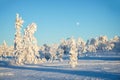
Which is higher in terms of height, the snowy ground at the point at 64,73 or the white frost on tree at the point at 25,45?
the white frost on tree at the point at 25,45

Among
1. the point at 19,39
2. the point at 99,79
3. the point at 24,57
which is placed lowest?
the point at 99,79

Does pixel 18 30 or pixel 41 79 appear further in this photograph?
pixel 18 30

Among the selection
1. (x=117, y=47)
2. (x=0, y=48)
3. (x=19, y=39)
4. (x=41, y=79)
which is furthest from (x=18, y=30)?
(x=117, y=47)

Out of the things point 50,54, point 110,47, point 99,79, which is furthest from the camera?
point 110,47

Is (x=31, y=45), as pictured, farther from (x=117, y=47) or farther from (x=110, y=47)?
(x=110, y=47)

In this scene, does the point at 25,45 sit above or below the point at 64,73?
above

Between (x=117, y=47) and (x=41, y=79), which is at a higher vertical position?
(x=117, y=47)

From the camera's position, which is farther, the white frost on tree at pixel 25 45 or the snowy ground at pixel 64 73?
the white frost on tree at pixel 25 45

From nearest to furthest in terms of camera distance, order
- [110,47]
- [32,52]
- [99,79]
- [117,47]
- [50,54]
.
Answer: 1. [99,79]
2. [32,52]
3. [50,54]
4. [117,47]
5. [110,47]

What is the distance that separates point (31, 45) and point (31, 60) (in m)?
6.38

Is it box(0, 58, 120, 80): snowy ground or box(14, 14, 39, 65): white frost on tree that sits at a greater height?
box(14, 14, 39, 65): white frost on tree

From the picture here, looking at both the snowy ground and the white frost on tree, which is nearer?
the snowy ground

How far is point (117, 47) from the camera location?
573 feet

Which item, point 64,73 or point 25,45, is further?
point 25,45
